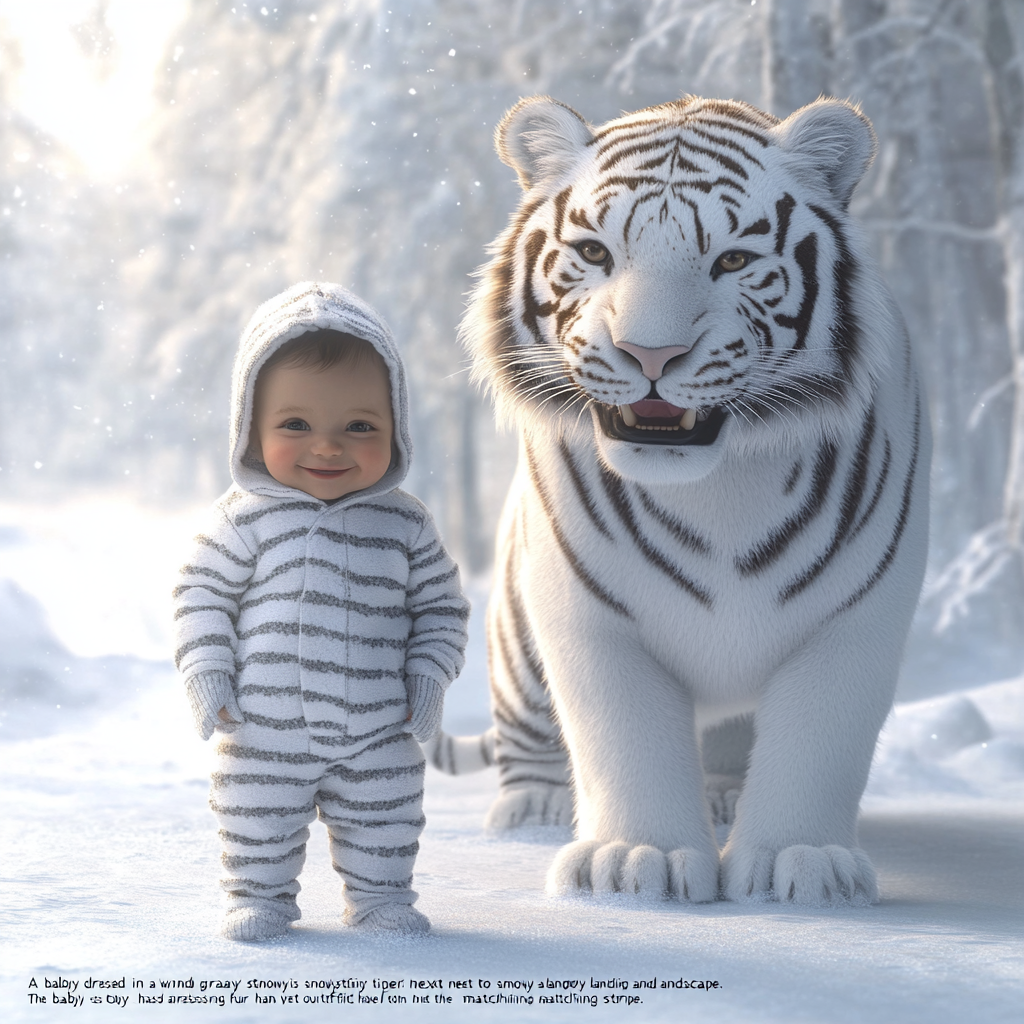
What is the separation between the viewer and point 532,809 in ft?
6.84

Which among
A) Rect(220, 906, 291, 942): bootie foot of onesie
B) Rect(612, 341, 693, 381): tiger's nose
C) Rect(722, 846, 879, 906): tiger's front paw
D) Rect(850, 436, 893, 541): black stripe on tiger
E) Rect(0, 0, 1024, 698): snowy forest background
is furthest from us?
Rect(0, 0, 1024, 698): snowy forest background

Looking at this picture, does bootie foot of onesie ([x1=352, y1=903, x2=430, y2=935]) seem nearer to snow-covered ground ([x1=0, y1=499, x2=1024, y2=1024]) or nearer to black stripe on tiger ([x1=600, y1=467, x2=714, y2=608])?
snow-covered ground ([x1=0, y1=499, x2=1024, y2=1024])

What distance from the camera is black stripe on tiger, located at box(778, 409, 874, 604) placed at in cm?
154

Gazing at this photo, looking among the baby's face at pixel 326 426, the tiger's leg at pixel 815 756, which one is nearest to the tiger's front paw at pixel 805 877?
the tiger's leg at pixel 815 756

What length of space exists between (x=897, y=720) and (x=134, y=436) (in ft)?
19.5

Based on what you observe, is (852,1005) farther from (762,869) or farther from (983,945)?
(762,869)

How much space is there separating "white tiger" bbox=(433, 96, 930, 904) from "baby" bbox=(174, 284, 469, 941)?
0.83 feet

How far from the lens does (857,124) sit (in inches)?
60.9

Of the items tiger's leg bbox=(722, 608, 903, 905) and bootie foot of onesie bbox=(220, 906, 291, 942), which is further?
tiger's leg bbox=(722, 608, 903, 905)

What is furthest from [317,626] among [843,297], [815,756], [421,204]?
[421,204]

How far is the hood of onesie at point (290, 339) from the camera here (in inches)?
51.7

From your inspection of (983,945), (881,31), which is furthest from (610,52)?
(983,945)

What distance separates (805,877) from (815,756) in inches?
5.7

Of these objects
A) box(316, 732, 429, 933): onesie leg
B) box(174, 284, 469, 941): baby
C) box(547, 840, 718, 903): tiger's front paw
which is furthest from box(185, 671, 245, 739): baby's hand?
box(547, 840, 718, 903): tiger's front paw
